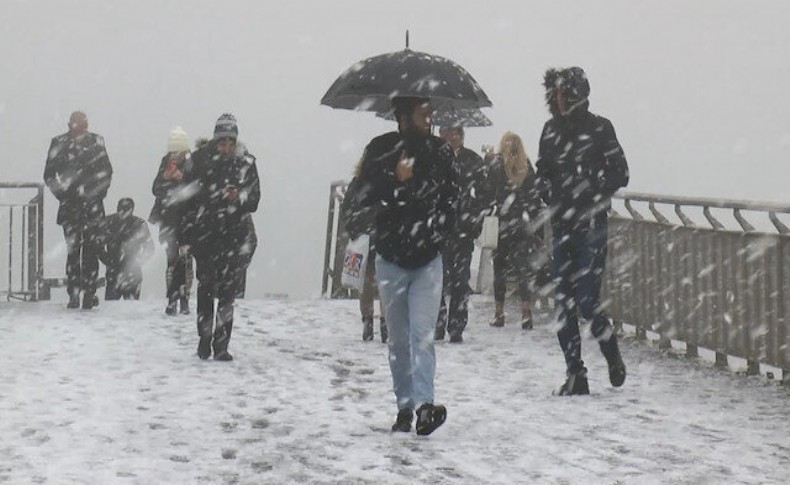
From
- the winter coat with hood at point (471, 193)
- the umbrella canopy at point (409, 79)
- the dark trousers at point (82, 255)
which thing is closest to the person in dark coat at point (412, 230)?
the umbrella canopy at point (409, 79)

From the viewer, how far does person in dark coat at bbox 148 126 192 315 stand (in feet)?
43.2

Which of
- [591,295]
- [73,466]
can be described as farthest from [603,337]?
[73,466]

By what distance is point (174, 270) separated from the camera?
13.1 meters

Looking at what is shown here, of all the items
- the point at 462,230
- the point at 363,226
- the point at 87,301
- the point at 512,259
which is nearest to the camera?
the point at 363,226

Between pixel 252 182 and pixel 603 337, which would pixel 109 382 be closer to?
pixel 252 182

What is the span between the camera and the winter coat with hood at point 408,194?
22.7 feet

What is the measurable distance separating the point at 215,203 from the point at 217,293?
28.4 inches

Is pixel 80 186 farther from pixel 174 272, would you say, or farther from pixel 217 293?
pixel 217 293

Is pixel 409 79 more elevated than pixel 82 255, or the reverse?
pixel 409 79


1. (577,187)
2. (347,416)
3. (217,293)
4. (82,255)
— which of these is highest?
(577,187)

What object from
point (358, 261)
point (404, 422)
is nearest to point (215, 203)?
point (358, 261)

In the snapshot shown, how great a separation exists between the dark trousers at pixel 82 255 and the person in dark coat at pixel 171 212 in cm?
69

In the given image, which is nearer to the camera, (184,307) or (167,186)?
(167,186)

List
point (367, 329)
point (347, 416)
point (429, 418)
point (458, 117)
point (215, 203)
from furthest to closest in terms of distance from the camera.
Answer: point (458, 117) < point (367, 329) < point (215, 203) < point (347, 416) < point (429, 418)
